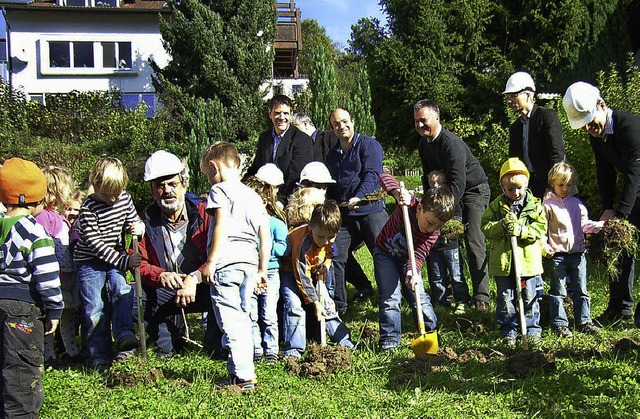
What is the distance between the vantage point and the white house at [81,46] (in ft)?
99.4

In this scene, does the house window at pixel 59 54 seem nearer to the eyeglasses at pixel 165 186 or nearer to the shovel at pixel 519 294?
the eyeglasses at pixel 165 186

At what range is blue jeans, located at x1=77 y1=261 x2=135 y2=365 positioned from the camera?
5367mm

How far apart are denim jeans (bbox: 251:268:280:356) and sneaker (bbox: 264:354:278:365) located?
26 millimetres

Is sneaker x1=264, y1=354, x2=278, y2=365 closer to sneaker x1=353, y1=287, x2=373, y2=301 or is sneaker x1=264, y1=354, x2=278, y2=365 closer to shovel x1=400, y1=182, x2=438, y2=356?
shovel x1=400, y1=182, x2=438, y2=356

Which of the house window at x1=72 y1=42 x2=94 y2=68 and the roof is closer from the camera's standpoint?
the roof

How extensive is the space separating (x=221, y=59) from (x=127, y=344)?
55.1 feet

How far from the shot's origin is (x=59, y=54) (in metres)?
31.0

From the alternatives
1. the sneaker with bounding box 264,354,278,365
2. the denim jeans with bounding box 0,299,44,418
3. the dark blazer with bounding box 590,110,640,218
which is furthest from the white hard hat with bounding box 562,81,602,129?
the denim jeans with bounding box 0,299,44,418

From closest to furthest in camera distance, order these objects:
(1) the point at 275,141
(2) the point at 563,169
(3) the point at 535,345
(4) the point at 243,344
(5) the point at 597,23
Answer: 1. (4) the point at 243,344
2. (3) the point at 535,345
3. (2) the point at 563,169
4. (1) the point at 275,141
5. (5) the point at 597,23

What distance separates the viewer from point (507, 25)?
21.1 m

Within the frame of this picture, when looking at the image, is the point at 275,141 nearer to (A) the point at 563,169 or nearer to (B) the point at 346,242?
(B) the point at 346,242

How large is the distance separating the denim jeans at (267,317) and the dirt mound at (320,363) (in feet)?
1.15

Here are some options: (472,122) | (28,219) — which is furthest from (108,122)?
(28,219)

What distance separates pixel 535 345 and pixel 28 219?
13.1 feet
